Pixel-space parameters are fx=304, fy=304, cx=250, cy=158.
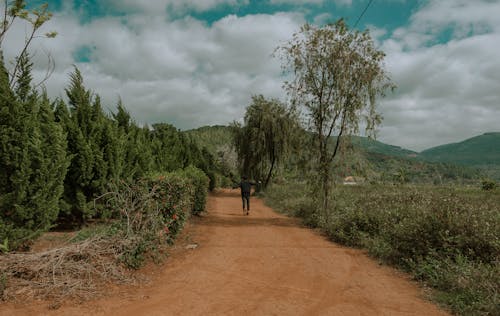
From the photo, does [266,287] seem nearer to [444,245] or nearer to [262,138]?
[444,245]

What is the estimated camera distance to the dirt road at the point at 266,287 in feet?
13.8

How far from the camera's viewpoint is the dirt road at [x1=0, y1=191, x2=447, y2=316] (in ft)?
13.8

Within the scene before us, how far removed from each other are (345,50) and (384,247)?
7.00 meters

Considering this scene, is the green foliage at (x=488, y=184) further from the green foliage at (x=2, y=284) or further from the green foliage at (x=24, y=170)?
the green foliage at (x=2, y=284)

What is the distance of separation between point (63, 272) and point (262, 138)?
2121 centimetres

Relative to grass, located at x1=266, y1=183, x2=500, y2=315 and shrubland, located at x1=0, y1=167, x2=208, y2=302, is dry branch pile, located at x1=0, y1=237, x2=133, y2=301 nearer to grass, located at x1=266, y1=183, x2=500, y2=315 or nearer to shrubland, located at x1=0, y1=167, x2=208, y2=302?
shrubland, located at x1=0, y1=167, x2=208, y2=302

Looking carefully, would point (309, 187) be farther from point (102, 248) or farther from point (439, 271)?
point (102, 248)

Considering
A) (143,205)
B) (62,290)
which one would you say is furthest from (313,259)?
(62,290)

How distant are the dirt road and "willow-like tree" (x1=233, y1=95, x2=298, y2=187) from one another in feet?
57.0

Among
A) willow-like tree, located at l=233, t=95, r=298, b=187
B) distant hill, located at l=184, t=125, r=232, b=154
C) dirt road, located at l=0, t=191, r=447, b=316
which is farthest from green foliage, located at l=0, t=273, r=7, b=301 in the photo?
distant hill, located at l=184, t=125, r=232, b=154

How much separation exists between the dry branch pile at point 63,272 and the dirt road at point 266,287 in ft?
1.13

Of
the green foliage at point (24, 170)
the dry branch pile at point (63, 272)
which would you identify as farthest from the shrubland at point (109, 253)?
the green foliage at point (24, 170)

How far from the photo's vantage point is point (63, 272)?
481 centimetres

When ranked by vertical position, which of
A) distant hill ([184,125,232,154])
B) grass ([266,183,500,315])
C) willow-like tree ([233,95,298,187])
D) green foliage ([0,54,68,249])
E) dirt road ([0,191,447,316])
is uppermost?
distant hill ([184,125,232,154])
